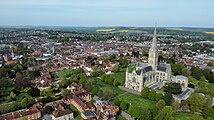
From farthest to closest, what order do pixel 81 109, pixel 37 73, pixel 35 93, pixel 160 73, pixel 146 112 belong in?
1. pixel 37 73
2. pixel 160 73
3. pixel 35 93
4. pixel 81 109
5. pixel 146 112

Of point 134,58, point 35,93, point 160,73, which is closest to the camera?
point 35,93

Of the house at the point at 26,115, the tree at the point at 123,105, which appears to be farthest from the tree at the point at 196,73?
the house at the point at 26,115

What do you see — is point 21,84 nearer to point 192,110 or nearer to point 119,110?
point 119,110

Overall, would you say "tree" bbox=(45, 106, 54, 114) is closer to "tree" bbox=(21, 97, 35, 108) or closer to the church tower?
"tree" bbox=(21, 97, 35, 108)

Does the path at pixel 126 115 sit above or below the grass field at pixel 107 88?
below

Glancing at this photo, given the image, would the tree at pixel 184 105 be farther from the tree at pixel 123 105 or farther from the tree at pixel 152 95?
the tree at pixel 123 105

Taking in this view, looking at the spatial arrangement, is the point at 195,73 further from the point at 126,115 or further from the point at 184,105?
the point at 126,115

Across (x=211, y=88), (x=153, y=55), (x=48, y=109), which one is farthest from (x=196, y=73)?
(x=48, y=109)

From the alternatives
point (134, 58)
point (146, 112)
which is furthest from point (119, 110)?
point (134, 58)

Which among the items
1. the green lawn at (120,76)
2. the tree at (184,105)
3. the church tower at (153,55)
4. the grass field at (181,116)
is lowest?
the grass field at (181,116)
